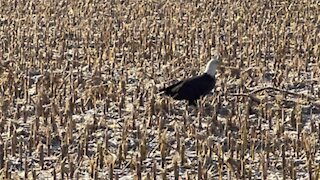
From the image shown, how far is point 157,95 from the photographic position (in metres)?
6.52

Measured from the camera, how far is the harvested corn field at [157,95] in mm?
5051

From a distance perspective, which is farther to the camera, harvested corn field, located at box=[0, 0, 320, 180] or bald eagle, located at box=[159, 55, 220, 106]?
bald eagle, located at box=[159, 55, 220, 106]

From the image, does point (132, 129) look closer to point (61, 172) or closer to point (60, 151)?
point (60, 151)

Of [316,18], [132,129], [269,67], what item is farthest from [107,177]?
[316,18]

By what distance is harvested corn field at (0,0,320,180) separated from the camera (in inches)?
199

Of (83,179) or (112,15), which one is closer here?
(83,179)

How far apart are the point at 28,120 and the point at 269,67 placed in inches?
107

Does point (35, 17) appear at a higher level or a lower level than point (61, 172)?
higher

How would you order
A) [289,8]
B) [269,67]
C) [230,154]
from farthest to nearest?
[289,8], [269,67], [230,154]

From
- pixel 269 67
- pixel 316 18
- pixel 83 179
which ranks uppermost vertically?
pixel 316 18

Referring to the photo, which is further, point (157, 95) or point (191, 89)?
point (157, 95)

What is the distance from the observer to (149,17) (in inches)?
413

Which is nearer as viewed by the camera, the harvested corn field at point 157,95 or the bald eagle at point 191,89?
the harvested corn field at point 157,95

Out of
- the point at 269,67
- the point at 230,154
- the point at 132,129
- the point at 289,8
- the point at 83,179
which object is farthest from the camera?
the point at 289,8
